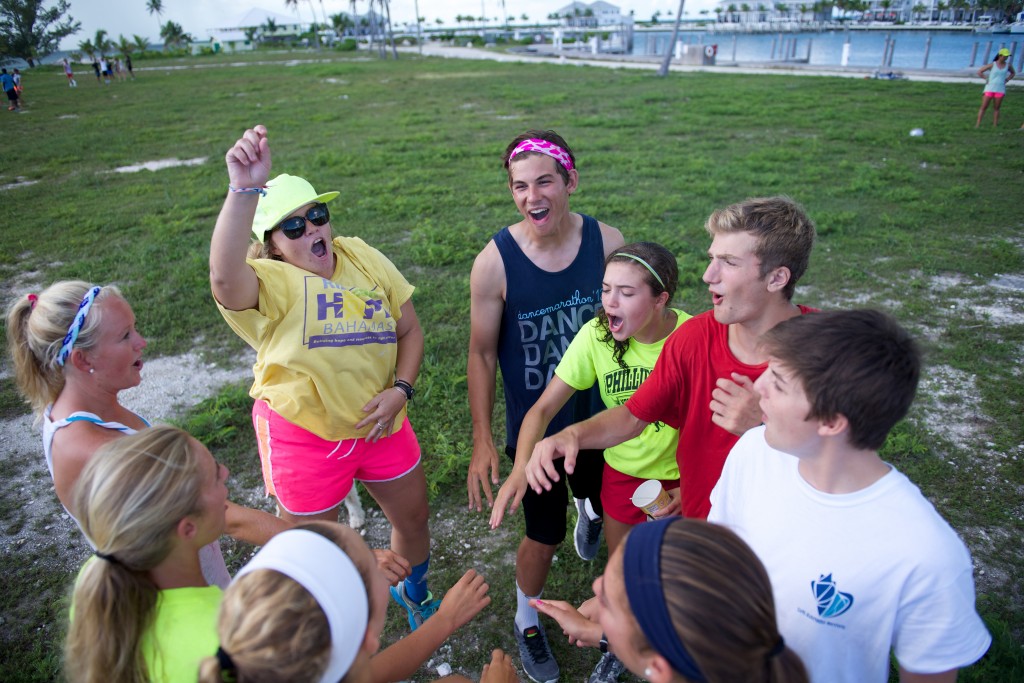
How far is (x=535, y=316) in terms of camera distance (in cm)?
298

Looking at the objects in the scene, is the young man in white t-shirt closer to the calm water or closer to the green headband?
the green headband

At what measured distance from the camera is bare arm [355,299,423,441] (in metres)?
2.76

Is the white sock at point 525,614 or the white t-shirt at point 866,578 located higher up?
the white t-shirt at point 866,578

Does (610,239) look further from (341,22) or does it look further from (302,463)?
(341,22)

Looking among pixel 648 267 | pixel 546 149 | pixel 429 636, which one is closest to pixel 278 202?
pixel 546 149

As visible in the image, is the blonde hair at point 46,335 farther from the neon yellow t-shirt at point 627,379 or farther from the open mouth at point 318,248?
the neon yellow t-shirt at point 627,379

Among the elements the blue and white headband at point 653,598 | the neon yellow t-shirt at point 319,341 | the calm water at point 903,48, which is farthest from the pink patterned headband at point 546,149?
the calm water at point 903,48

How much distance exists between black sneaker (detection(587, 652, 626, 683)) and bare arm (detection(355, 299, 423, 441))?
1.45 meters

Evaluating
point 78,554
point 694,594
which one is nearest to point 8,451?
point 78,554

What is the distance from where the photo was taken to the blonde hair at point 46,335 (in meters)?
2.12

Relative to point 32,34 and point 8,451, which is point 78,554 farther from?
point 32,34

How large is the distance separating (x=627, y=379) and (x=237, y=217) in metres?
1.67

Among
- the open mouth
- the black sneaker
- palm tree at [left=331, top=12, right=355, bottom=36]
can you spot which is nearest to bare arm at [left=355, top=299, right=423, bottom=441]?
the open mouth

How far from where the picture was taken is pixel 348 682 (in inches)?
56.6
